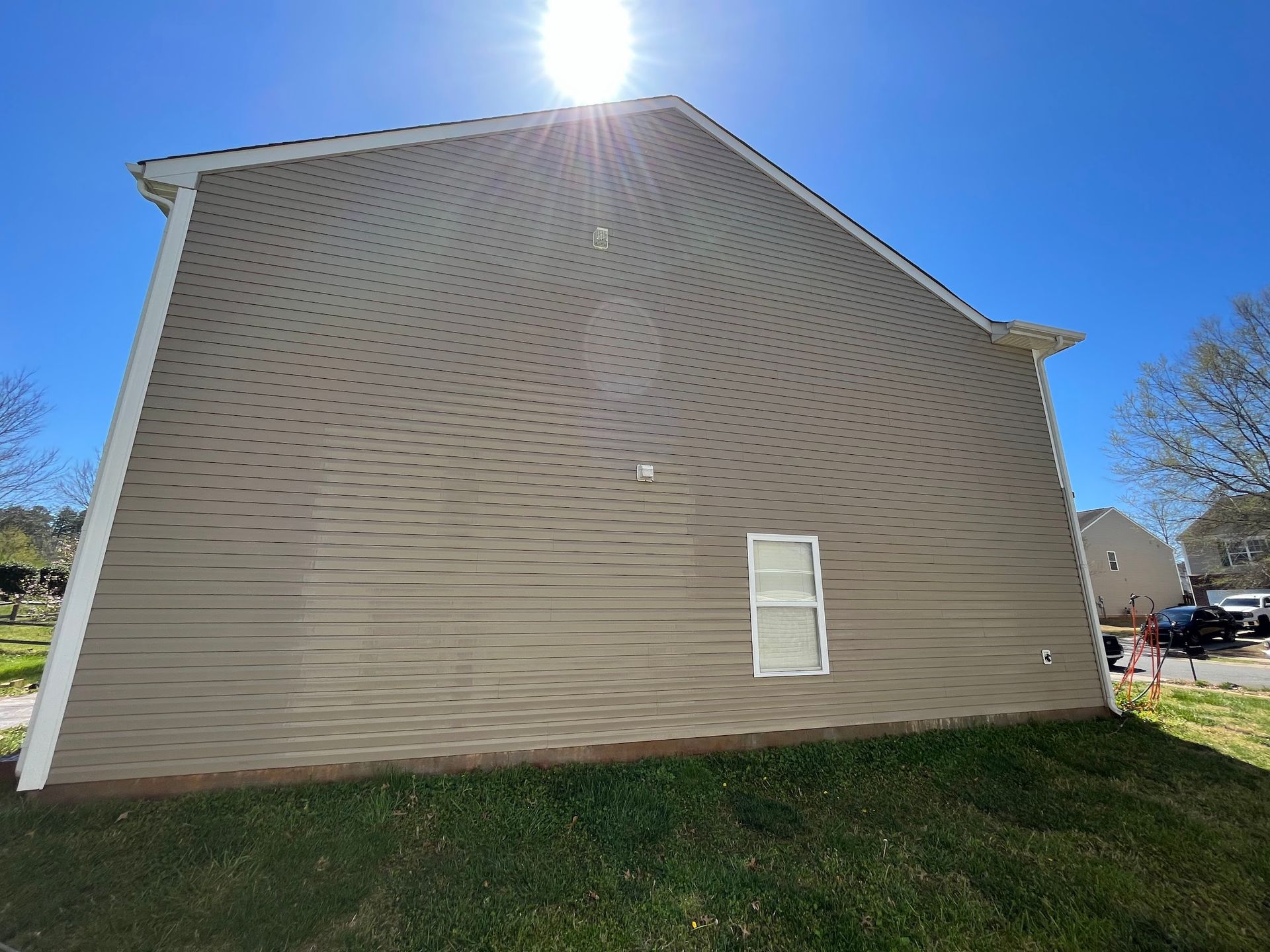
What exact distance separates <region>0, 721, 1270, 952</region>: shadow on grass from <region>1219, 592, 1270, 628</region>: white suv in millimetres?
25099

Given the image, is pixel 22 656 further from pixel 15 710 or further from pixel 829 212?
pixel 829 212

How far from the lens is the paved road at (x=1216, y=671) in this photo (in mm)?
12219

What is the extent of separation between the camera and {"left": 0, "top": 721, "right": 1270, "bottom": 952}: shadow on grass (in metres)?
3.01

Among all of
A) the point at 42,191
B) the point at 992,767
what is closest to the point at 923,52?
the point at 992,767

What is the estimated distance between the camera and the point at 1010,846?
4031 mm

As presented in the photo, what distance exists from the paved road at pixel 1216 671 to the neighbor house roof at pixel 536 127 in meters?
7.90

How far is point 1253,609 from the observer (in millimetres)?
21734

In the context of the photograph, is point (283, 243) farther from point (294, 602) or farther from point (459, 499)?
point (294, 602)

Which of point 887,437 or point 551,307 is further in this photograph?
point 887,437

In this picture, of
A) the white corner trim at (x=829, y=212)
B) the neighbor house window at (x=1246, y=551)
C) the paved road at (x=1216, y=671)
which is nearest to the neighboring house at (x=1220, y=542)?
the neighbor house window at (x=1246, y=551)

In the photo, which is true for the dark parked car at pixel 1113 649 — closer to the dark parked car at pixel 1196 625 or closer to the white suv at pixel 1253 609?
the dark parked car at pixel 1196 625

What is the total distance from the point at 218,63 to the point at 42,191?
5.25 m

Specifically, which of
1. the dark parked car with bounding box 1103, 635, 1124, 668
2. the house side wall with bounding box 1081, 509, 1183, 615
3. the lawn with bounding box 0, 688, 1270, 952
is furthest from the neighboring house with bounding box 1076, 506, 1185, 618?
the lawn with bounding box 0, 688, 1270, 952

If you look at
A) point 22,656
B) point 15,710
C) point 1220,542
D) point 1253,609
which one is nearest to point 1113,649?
point 15,710
